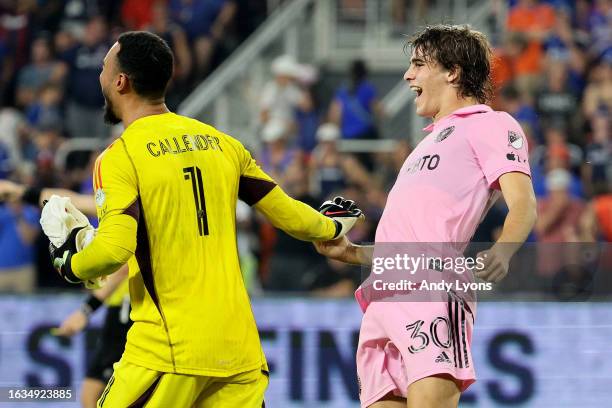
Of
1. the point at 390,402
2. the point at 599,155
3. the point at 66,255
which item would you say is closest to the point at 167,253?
the point at 66,255

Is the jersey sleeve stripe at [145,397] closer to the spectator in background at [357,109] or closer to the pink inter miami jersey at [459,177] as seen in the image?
the pink inter miami jersey at [459,177]

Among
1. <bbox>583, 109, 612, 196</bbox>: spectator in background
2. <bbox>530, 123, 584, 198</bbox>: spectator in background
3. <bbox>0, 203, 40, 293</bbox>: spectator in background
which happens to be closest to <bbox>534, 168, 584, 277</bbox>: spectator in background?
<bbox>530, 123, 584, 198</bbox>: spectator in background

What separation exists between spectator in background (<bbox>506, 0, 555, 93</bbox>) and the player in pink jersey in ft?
25.1

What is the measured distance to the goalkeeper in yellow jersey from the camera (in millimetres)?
4480

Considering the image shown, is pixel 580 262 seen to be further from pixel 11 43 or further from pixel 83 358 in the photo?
pixel 11 43

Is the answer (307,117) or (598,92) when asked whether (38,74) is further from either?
(598,92)

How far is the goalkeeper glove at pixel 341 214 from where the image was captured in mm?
5268

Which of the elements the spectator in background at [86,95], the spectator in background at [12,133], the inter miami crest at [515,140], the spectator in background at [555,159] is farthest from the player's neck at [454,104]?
the spectator in background at [86,95]

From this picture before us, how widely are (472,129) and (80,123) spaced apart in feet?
31.9

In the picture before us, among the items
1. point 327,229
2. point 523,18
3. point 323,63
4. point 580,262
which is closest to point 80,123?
point 323,63

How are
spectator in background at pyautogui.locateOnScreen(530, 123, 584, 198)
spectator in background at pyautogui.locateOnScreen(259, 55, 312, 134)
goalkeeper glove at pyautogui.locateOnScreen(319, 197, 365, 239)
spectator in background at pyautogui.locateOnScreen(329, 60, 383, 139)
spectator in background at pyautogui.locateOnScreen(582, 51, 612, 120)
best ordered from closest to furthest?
goalkeeper glove at pyautogui.locateOnScreen(319, 197, 365, 239) → spectator in background at pyautogui.locateOnScreen(530, 123, 584, 198) → spectator in background at pyautogui.locateOnScreen(582, 51, 612, 120) → spectator in background at pyautogui.locateOnScreen(329, 60, 383, 139) → spectator in background at pyautogui.locateOnScreen(259, 55, 312, 134)

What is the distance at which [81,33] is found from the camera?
14.8 metres

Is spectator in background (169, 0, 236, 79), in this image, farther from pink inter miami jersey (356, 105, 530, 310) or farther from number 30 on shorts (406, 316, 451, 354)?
number 30 on shorts (406, 316, 451, 354)

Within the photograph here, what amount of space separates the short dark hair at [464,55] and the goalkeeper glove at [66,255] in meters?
1.62
